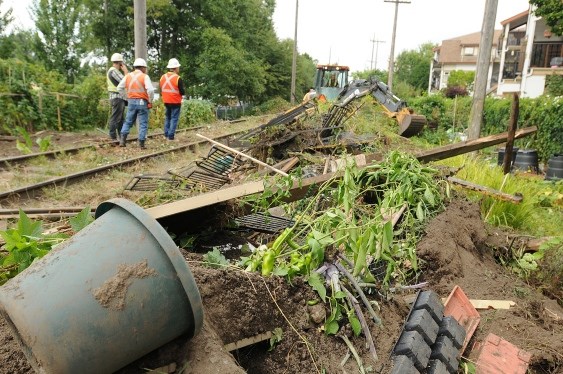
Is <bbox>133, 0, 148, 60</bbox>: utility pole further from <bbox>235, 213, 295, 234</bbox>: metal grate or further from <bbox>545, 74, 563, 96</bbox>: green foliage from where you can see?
<bbox>545, 74, 563, 96</bbox>: green foliage

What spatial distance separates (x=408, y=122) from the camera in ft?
46.5

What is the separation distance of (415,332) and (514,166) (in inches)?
461

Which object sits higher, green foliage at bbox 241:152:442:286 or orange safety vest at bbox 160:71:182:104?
orange safety vest at bbox 160:71:182:104

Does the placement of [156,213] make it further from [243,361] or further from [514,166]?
[514,166]

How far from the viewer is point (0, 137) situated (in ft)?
36.4

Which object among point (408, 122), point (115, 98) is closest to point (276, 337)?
point (115, 98)

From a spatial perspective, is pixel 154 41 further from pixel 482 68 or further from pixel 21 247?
pixel 21 247

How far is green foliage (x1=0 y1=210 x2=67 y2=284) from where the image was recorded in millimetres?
2461

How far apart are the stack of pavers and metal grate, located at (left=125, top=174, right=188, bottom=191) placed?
3418 millimetres

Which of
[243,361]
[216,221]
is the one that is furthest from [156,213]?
[243,361]

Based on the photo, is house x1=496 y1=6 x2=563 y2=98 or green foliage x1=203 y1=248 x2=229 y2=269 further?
house x1=496 y1=6 x2=563 y2=98

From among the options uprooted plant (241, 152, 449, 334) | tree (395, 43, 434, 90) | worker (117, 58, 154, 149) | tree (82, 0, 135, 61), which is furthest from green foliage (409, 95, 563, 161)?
tree (395, 43, 434, 90)

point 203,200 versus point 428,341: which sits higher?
point 203,200

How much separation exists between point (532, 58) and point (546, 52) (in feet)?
3.97
